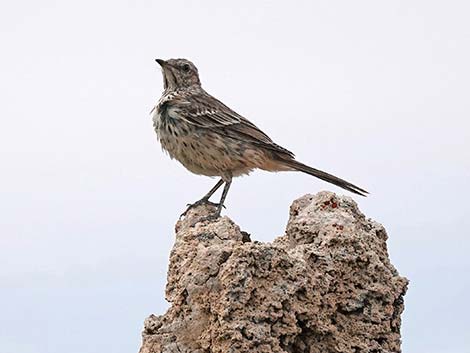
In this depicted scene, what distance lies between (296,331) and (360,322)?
70 centimetres

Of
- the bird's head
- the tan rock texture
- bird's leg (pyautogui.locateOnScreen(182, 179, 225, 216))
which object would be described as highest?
the bird's head

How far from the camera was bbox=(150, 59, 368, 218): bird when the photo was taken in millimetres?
12375

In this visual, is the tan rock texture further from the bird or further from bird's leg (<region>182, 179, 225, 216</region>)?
the bird

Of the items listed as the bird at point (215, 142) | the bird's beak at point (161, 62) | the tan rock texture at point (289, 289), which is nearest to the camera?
the tan rock texture at point (289, 289)

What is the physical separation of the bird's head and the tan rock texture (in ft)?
14.6

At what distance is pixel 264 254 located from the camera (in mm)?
7738

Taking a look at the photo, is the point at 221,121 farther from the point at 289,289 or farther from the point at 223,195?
the point at 289,289

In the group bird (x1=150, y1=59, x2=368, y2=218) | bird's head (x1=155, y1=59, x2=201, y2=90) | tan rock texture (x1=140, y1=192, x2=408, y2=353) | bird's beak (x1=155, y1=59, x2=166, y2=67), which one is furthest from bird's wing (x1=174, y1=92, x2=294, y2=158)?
tan rock texture (x1=140, y1=192, x2=408, y2=353)

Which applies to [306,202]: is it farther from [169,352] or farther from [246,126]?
[246,126]

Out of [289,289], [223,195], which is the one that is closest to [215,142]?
[223,195]

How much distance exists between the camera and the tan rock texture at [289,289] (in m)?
7.68

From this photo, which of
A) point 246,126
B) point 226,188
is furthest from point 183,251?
point 246,126

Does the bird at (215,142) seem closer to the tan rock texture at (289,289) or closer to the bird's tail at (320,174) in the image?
the bird's tail at (320,174)

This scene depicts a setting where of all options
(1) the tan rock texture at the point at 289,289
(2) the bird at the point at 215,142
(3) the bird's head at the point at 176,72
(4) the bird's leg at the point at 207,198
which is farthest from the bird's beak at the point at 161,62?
(1) the tan rock texture at the point at 289,289
